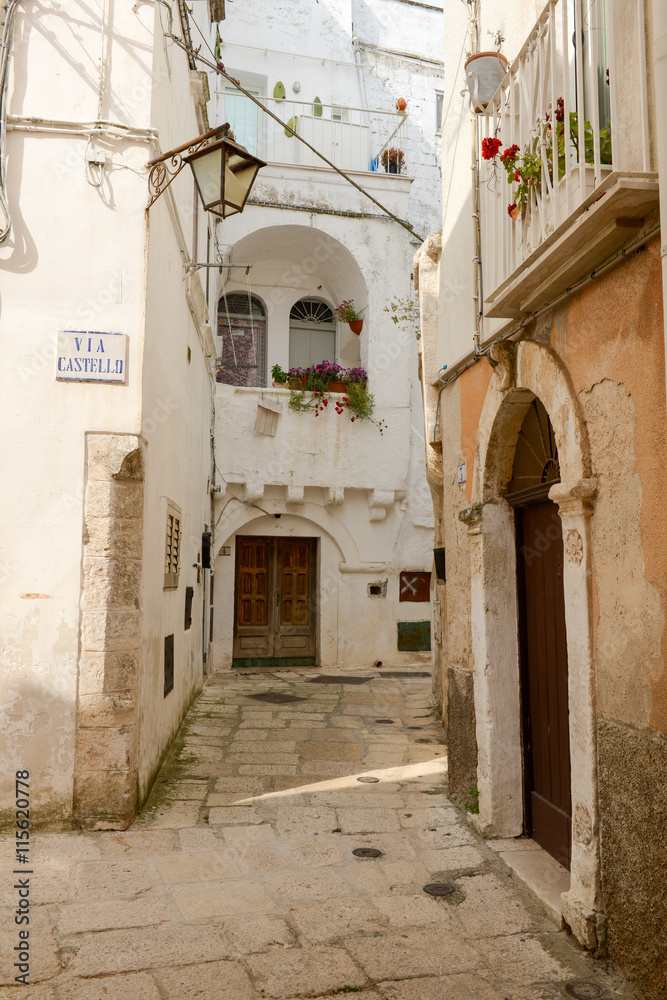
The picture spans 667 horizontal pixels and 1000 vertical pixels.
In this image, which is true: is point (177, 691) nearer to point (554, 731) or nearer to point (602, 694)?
point (554, 731)

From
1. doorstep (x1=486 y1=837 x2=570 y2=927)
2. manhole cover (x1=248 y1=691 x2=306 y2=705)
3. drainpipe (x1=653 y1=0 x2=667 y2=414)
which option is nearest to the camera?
drainpipe (x1=653 y1=0 x2=667 y2=414)

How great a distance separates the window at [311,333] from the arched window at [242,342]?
519 millimetres

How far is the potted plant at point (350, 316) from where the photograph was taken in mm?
11836

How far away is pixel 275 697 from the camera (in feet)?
28.9

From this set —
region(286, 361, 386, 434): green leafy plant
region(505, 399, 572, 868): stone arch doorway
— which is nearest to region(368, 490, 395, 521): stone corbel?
region(286, 361, 386, 434): green leafy plant

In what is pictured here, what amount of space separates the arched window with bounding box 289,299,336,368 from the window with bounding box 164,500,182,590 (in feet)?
20.6

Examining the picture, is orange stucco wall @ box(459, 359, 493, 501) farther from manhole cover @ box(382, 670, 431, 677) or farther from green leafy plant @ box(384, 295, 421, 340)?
green leafy plant @ box(384, 295, 421, 340)

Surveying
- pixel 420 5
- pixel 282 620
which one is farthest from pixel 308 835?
pixel 420 5

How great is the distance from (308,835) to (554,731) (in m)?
1.53

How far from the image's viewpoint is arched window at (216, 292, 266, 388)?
470 inches

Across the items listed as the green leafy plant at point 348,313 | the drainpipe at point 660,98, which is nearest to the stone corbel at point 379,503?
the green leafy plant at point 348,313

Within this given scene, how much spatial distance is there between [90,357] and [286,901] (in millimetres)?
3094

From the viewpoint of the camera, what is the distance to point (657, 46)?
8.40 feet

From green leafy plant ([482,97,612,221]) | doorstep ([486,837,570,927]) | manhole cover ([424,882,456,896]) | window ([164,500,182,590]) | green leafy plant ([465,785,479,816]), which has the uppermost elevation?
green leafy plant ([482,97,612,221])
